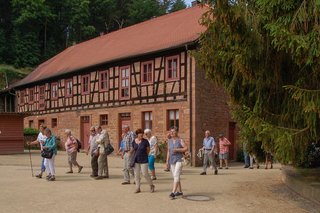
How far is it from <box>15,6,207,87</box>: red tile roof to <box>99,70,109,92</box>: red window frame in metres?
0.73

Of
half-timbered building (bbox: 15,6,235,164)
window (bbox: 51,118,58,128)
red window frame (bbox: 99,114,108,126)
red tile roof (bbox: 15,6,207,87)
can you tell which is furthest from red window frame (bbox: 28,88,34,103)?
red window frame (bbox: 99,114,108,126)

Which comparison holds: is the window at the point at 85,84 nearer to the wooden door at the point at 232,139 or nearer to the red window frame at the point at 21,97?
the wooden door at the point at 232,139

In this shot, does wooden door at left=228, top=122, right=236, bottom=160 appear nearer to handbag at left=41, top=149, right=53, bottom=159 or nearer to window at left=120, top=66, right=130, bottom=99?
window at left=120, top=66, right=130, bottom=99

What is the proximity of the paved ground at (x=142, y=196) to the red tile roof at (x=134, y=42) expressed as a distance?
28.9 feet

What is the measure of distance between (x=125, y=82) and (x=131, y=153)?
14.5 m

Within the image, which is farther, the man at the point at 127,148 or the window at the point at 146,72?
the window at the point at 146,72

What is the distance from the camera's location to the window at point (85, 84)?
98.5ft

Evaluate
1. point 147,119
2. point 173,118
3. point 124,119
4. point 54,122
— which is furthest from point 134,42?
point 54,122

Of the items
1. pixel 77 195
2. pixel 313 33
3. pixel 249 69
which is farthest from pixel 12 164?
pixel 313 33

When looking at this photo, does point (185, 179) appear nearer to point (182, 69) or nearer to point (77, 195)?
point (77, 195)

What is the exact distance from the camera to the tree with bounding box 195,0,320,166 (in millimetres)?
8891

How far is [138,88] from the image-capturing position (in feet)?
83.8

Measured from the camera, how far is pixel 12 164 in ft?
67.7

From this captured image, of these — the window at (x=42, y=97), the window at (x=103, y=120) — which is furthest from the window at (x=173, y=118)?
the window at (x=42, y=97)
